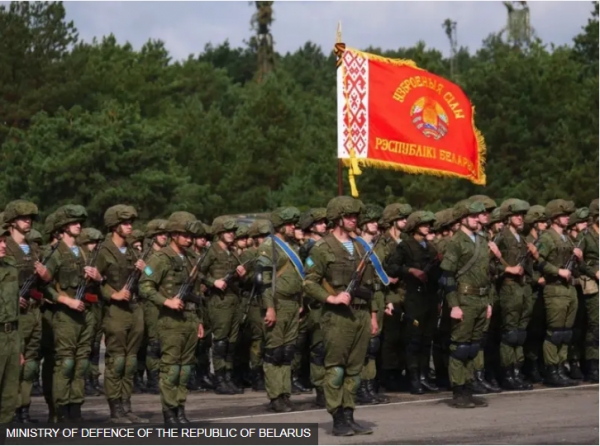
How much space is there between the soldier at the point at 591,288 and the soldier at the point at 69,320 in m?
6.78

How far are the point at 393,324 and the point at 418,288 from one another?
725 mm

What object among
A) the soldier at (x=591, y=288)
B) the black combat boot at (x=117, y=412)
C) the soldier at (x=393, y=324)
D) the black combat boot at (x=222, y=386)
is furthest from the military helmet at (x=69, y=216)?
the soldier at (x=591, y=288)

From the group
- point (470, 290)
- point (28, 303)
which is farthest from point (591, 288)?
point (28, 303)

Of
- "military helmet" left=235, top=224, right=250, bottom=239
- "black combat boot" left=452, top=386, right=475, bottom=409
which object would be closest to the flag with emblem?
"military helmet" left=235, top=224, right=250, bottom=239

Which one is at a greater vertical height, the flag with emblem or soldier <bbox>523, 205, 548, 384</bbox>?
the flag with emblem

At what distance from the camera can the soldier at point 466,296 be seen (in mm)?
14539

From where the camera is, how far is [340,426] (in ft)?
41.4

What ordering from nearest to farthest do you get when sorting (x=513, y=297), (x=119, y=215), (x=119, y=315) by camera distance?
(x=119, y=315)
(x=119, y=215)
(x=513, y=297)

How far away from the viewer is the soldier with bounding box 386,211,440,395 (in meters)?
15.8

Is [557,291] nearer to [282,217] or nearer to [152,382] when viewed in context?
[282,217]

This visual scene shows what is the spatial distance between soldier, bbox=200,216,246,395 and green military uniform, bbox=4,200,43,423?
340 cm

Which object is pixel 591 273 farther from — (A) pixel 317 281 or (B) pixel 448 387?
(A) pixel 317 281

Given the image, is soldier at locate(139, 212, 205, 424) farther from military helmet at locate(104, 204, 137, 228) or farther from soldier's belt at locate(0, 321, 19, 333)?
soldier's belt at locate(0, 321, 19, 333)

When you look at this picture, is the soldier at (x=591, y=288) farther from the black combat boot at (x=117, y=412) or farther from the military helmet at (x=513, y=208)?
the black combat boot at (x=117, y=412)
